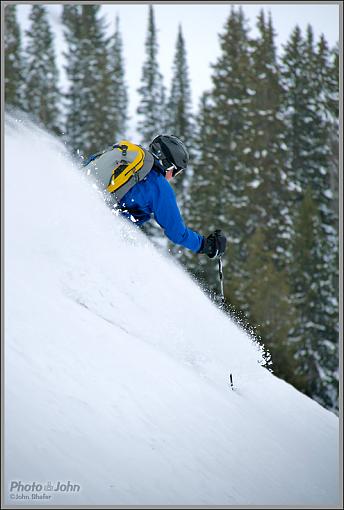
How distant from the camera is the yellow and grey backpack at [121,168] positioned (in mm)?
6059

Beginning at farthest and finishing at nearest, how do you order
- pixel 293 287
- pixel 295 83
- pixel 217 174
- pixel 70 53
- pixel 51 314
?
pixel 70 53
pixel 295 83
pixel 217 174
pixel 293 287
pixel 51 314

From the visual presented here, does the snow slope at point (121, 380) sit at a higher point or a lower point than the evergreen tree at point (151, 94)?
higher

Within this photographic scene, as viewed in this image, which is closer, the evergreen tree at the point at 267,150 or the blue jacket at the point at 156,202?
the blue jacket at the point at 156,202

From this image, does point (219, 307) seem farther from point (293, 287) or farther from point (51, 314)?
point (293, 287)

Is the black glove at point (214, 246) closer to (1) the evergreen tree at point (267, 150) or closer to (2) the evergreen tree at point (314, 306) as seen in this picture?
(2) the evergreen tree at point (314, 306)

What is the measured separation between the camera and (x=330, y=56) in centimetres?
3791

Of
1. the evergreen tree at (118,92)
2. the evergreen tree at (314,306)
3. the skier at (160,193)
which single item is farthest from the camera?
the evergreen tree at (118,92)

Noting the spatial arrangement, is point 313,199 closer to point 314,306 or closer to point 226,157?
point 226,157

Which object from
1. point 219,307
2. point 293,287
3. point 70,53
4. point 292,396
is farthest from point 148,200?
point 70,53

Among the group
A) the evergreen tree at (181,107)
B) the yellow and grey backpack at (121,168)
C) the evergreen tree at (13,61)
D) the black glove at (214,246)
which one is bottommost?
the evergreen tree at (181,107)

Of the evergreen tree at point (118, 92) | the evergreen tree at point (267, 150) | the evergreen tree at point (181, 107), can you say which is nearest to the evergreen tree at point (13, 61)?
the evergreen tree at point (118, 92)

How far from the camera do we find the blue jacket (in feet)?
20.4

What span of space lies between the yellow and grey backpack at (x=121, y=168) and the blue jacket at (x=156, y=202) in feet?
0.37

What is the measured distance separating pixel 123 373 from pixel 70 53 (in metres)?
45.2
